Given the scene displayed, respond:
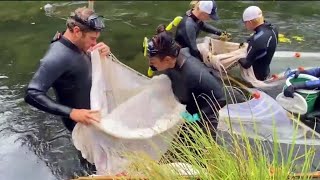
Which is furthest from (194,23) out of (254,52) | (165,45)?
(165,45)

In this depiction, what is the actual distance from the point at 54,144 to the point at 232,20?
5.15 meters

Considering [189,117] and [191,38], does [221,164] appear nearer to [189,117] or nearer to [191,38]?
[189,117]

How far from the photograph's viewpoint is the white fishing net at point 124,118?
435 centimetres

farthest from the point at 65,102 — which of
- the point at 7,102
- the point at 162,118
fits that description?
the point at 7,102

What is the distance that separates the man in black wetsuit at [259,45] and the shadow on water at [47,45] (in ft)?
5.71

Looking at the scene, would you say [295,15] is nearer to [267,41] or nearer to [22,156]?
[267,41]

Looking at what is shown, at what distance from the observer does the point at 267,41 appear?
619 centimetres

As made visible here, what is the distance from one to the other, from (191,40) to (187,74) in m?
2.08

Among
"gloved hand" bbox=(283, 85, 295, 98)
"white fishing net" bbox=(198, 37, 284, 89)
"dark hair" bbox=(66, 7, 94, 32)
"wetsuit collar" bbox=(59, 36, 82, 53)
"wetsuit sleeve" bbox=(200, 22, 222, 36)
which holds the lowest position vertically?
"white fishing net" bbox=(198, 37, 284, 89)

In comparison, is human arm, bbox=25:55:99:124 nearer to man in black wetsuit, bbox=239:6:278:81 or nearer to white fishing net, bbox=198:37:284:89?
white fishing net, bbox=198:37:284:89

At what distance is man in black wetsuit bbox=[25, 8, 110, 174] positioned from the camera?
4.29 meters

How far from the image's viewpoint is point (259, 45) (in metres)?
6.18

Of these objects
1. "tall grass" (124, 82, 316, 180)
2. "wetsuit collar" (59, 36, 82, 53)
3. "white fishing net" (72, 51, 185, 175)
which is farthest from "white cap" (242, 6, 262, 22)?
"tall grass" (124, 82, 316, 180)

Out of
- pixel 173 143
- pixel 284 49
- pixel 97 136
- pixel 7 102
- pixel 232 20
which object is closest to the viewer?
pixel 173 143
